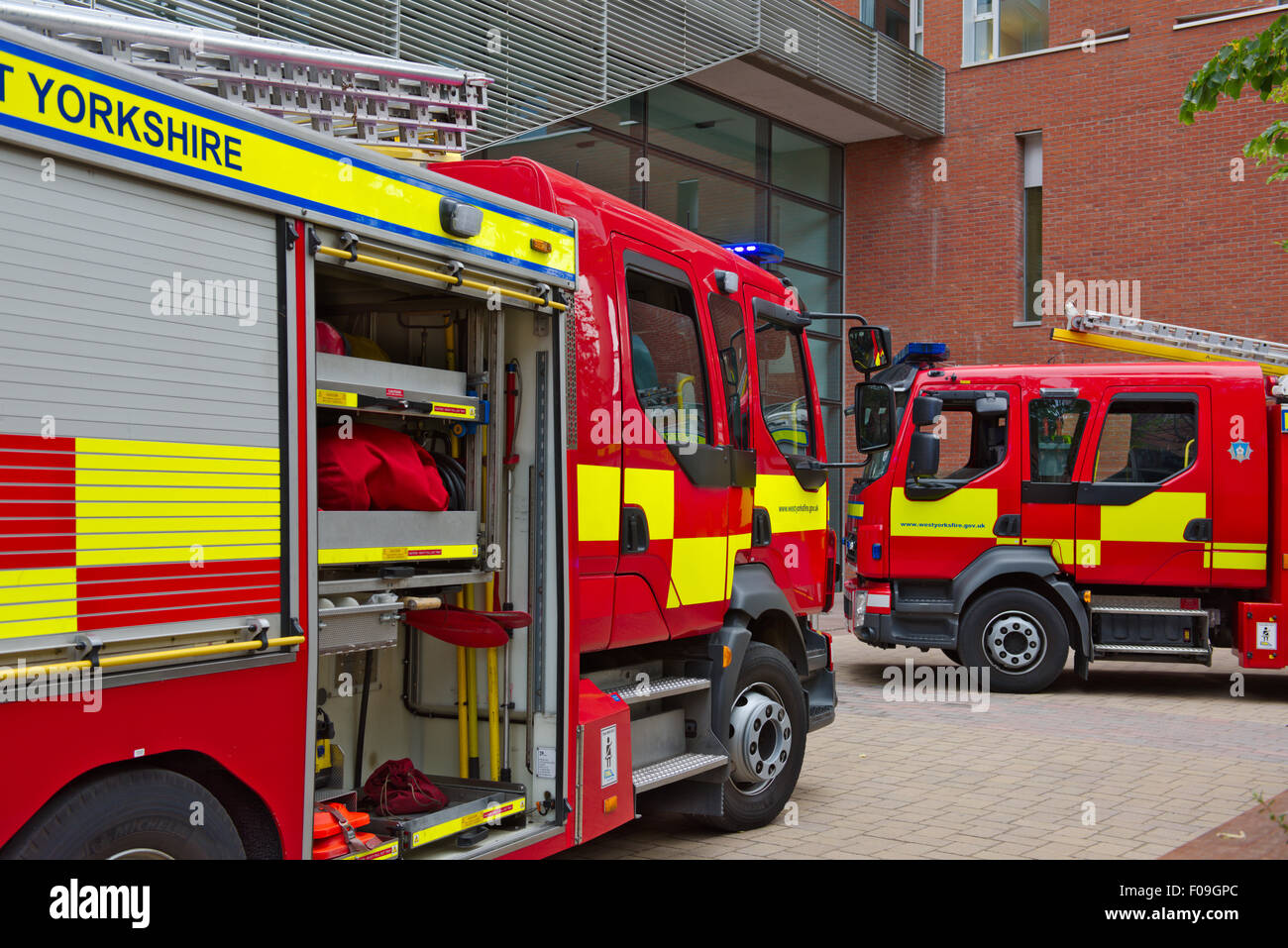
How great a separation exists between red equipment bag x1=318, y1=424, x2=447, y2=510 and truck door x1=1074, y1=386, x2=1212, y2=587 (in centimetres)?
800

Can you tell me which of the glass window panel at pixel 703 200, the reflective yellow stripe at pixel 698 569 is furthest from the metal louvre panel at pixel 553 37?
the reflective yellow stripe at pixel 698 569

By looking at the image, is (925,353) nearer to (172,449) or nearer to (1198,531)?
(1198,531)

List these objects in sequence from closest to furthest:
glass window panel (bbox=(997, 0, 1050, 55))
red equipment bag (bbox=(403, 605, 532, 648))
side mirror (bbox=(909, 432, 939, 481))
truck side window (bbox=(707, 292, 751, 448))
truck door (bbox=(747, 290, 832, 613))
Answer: red equipment bag (bbox=(403, 605, 532, 648))
truck side window (bbox=(707, 292, 751, 448))
truck door (bbox=(747, 290, 832, 613))
side mirror (bbox=(909, 432, 939, 481))
glass window panel (bbox=(997, 0, 1050, 55))

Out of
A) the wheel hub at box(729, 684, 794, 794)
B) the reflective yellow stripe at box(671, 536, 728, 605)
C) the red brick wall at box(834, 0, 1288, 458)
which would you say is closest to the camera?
the reflective yellow stripe at box(671, 536, 728, 605)

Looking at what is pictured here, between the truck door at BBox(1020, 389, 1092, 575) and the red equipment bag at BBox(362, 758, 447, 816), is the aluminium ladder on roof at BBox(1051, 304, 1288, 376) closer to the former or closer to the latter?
the truck door at BBox(1020, 389, 1092, 575)

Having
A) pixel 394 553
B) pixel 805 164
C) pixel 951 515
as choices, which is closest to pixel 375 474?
pixel 394 553

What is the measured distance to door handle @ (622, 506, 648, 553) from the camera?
5223 millimetres

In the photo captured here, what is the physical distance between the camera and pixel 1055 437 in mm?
11039

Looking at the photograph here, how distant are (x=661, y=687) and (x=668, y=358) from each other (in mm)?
1422

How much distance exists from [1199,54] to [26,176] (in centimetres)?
Result: 1819

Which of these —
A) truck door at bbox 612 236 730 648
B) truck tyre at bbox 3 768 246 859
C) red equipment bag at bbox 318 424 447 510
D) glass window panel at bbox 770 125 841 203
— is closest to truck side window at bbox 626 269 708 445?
truck door at bbox 612 236 730 648

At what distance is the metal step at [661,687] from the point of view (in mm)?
5281

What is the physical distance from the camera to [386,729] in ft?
15.4
